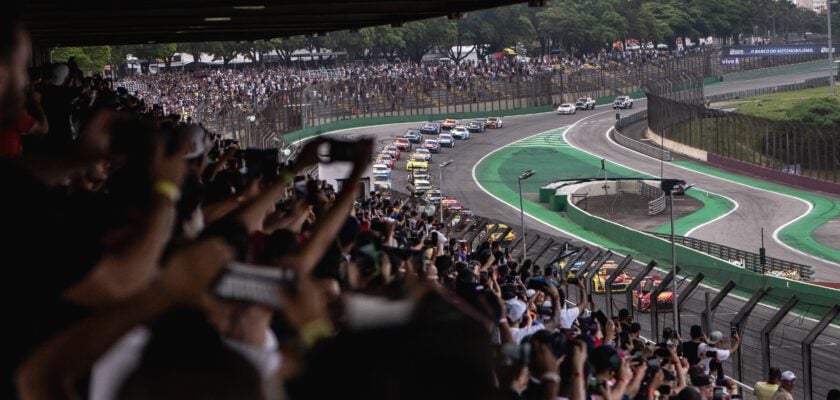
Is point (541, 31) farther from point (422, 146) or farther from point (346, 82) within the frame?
point (422, 146)

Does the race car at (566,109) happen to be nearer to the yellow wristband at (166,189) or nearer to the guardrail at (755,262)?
the guardrail at (755,262)

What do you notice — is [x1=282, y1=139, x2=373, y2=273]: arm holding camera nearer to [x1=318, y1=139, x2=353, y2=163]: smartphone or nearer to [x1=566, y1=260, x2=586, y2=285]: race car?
[x1=318, y1=139, x2=353, y2=163]: smartphone

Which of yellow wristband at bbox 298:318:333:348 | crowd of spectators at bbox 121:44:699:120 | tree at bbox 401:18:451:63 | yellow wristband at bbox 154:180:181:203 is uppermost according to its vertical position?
tree at bbox 401:18:451:63

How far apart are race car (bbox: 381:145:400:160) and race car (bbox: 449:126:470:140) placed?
33.8ft

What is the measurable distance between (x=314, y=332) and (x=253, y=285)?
0.19 meters

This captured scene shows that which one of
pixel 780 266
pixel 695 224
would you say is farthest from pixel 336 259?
pixel 695 224

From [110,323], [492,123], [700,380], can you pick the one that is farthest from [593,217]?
[110,323]

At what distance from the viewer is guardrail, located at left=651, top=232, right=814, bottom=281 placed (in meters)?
37.2

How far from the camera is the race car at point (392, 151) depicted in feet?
241

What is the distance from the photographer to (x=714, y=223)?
53938 millimetres

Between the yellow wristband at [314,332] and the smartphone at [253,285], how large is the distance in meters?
0.09

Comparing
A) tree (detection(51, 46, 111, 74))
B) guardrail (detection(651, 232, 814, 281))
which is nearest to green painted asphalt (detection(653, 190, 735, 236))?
guardrail (detection(651, 232, 814, 281))

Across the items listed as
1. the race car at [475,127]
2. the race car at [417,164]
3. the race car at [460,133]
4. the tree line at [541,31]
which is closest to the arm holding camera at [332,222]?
the race car at [417,164]

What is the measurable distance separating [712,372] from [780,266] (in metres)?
26.3
